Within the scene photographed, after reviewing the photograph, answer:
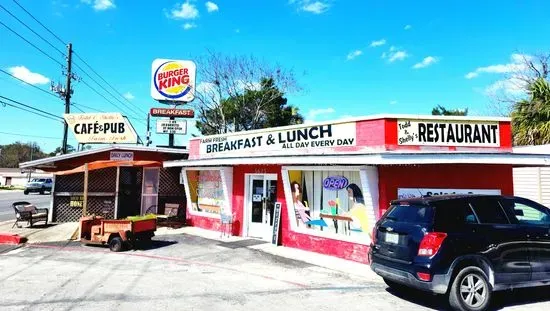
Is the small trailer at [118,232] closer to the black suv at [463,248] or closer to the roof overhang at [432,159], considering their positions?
the roof overhang at [432,159]

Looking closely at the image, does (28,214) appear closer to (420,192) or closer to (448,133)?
(420,192)

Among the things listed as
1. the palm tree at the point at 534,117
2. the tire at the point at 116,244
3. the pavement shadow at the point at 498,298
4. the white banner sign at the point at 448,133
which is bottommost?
the pavement shadow at the point at 498,298

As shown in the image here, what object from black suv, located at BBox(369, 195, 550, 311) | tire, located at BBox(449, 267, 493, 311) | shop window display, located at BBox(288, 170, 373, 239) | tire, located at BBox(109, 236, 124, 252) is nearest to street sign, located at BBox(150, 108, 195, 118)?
tire, located at BBox(109, 236, 124, 252)

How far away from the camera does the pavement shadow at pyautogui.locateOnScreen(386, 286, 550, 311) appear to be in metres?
6.90

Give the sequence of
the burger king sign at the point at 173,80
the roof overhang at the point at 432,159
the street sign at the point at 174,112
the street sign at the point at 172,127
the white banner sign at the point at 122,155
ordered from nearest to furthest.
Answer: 1. the roof overhang at the point at 432,159
2. the white banner sign at the point at 122,155
3. the street sign at the point at 172,127
4. the street sign at the point at 174,112
5. the burger king sign at the point at 173,80

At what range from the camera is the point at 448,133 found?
10.7m

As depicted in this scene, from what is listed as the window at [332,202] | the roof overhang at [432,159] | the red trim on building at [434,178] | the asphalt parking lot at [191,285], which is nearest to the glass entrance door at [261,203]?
the window at [332,202]

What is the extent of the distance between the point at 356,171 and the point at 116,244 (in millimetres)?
7371

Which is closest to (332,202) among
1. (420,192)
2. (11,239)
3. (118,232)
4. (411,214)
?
(420,192)

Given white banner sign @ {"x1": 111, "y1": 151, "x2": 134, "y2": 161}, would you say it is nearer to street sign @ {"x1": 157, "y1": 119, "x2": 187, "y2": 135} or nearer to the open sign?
street sign @ {"x1": 157, "y1": 119, "x2": 187, "y2": 135}

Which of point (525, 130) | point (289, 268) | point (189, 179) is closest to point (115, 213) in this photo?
point (189, 179)

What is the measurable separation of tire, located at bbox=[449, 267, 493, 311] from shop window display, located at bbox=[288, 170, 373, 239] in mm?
3831

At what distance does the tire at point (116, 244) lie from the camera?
12289 millimetres

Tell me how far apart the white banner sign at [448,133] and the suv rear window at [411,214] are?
3.53m
